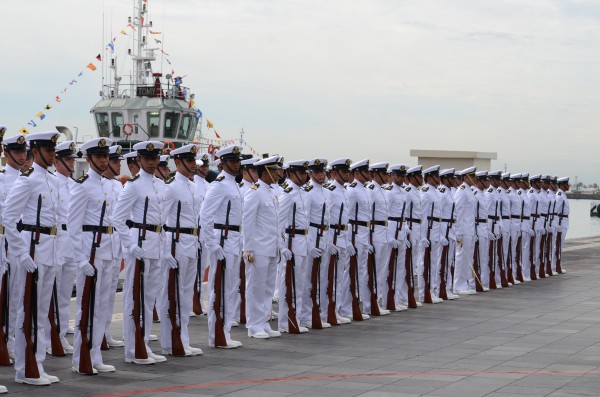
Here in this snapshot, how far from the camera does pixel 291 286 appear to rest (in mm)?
12859

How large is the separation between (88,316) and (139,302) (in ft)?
2.46

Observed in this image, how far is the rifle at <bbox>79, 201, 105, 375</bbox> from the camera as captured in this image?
9.62 m

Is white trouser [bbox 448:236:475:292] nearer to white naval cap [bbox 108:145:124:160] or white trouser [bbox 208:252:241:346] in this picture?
white trouser [bbox 208:252:241:346]

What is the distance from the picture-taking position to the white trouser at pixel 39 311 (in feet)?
30.1

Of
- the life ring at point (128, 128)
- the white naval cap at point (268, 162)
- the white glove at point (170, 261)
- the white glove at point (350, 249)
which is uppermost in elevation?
the life ring at point (128, 128)

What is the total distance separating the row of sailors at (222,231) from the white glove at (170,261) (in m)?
0.01

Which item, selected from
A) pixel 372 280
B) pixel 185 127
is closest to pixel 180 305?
pixel 372 280

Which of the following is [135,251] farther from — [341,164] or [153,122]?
[153,122]

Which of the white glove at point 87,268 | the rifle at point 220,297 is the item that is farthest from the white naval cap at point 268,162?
the white glove at point 87,268

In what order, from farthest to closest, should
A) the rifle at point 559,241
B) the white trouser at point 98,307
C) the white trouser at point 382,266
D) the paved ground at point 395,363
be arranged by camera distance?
the rifle at point 559,241 → the white trouser at point 382,266 → the white trouser at point 98,307 → the paved ground at point 395,363

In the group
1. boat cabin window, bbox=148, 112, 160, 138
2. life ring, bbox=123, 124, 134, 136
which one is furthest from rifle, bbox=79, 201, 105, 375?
boat cabin window, bbox=148, 112, 160, 138

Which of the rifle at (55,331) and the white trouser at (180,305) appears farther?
the white trouser at (180,305)

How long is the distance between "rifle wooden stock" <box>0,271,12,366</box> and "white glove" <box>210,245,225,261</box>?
2475 mm

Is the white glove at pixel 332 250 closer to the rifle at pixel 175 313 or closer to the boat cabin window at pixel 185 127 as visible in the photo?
the rifle at pixel 175 313
